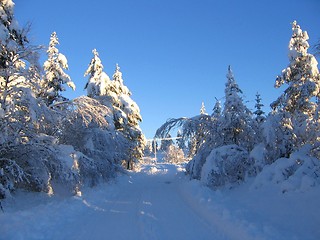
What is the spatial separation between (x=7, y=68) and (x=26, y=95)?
121 cm

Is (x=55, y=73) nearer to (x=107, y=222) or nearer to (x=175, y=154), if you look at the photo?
(x=107, y=222)

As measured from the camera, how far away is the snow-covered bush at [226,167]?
14.5m

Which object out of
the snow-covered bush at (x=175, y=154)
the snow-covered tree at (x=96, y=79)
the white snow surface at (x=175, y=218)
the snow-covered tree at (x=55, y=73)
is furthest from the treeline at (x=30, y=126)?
the snow-covered bush at (x=175, y=154)

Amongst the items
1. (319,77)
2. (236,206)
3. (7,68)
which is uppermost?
(319,77)

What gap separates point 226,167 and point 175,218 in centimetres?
592

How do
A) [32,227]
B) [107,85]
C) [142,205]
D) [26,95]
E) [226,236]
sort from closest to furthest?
1. [226,236]
2. [32,227]
3. [26,95]
4. [142,205]
5. [107,85]

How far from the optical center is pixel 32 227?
778 centimetres

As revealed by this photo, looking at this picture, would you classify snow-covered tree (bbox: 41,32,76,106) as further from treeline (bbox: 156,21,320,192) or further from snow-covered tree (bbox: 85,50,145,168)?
treeline (bbox: 156,21,320,192)

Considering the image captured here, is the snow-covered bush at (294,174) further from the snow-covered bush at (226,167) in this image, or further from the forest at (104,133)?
the snow-covered bush at (226,167)

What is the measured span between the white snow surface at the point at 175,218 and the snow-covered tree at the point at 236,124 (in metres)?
5.13

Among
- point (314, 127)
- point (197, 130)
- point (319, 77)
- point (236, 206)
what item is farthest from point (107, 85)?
point (236, 206)

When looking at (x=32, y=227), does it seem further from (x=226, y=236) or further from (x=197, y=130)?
(x=197, y=130)

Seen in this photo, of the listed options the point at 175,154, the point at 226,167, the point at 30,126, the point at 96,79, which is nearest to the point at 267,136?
the point at 226,167

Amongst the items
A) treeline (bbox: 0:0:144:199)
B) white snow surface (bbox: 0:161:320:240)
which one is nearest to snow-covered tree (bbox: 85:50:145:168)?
treeline (bbox: 0:0:144:199)
